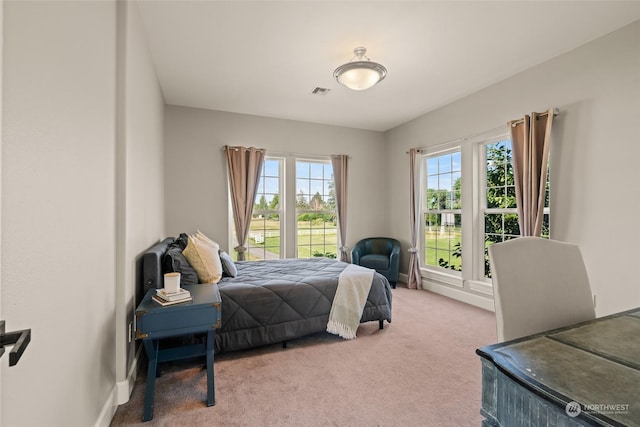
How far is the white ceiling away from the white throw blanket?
224 cm

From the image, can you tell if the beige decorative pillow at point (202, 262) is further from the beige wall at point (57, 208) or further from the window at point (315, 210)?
the window at point (315, 210)

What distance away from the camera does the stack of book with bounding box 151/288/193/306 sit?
1.91m

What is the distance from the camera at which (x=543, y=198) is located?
3096mm

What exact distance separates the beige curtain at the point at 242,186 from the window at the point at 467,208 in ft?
9.02

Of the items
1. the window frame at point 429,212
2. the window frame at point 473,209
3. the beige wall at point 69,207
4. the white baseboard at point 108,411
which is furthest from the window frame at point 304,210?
the white baseboard at point 108,411

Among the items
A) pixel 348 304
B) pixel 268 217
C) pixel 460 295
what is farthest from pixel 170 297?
pixel 460 295

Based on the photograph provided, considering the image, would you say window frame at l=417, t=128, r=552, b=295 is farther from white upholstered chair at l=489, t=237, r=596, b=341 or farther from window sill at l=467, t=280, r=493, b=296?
white upholstered chair at l=489, t=237, r=596, b=341

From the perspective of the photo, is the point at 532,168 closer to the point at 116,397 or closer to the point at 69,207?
the point at 69,207

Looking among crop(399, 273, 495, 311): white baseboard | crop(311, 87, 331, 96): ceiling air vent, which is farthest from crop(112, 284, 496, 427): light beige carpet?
crop(311, 87, 331, 96): ceiling air vent

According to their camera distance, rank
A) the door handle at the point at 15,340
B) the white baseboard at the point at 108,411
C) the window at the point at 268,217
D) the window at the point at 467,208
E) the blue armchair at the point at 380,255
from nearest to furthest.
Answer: the door handle at the point at 15,340 < the white baseboard at the point at 108,411 < the window at the point at 467,208 < the blue armchair at the point at 380,255 < the window at the point at 268,217

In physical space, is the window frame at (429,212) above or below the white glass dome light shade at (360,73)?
below

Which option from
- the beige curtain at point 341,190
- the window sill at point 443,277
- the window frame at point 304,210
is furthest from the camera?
the beige curtain at point 341,190

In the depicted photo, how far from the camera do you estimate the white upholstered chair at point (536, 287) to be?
4.28 ft

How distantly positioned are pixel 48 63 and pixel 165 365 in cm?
223
